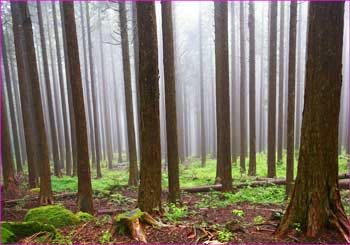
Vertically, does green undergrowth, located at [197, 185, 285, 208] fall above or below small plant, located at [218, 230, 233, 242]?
below

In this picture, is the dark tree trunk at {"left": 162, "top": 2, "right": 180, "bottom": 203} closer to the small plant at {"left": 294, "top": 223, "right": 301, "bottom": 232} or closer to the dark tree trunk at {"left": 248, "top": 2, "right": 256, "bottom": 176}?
the small plant at {"left": 294, "top": 223, "right": 301, "bottom": 232}

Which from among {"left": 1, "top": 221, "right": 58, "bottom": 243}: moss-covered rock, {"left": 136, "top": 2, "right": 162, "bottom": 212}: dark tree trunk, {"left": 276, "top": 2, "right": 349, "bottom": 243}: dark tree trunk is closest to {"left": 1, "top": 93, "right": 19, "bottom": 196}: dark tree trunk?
{"left": 1, "top": 221, "right": 58, "bottom": 243}: moss-covered rock

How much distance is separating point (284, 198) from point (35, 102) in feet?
28.9

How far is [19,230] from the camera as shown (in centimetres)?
460

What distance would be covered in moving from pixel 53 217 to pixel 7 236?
1.56 metres

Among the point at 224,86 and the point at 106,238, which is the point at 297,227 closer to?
the point at 106,238

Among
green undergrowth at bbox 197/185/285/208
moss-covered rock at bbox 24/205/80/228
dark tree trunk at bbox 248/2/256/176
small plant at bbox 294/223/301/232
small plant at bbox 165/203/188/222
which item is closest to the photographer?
small plant at bbox 294/223/301/232

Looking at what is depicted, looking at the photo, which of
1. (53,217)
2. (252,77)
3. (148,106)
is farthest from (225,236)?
(252,77)

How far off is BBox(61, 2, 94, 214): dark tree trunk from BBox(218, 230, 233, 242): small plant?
177 inches

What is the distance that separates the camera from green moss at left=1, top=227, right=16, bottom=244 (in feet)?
14.0

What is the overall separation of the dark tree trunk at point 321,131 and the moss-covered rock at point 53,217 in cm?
441

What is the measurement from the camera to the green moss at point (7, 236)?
4.28m

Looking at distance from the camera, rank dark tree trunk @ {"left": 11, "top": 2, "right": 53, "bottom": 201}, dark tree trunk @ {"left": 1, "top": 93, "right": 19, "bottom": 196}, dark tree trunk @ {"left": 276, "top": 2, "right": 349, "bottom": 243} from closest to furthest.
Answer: dark tree trunk @ {"left": 276, "top": 2, "right": 349, "bottom": 243} < dark tree trunk @ {"left": 11, "top": 2, "right": 53, "bottom": 201} < dark tree trunk @ {"left": 1, "top": 93, "right": 19, "bottom": 196}

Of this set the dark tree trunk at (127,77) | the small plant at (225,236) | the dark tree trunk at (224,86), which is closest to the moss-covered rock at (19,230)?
the small plant at (225,236)
